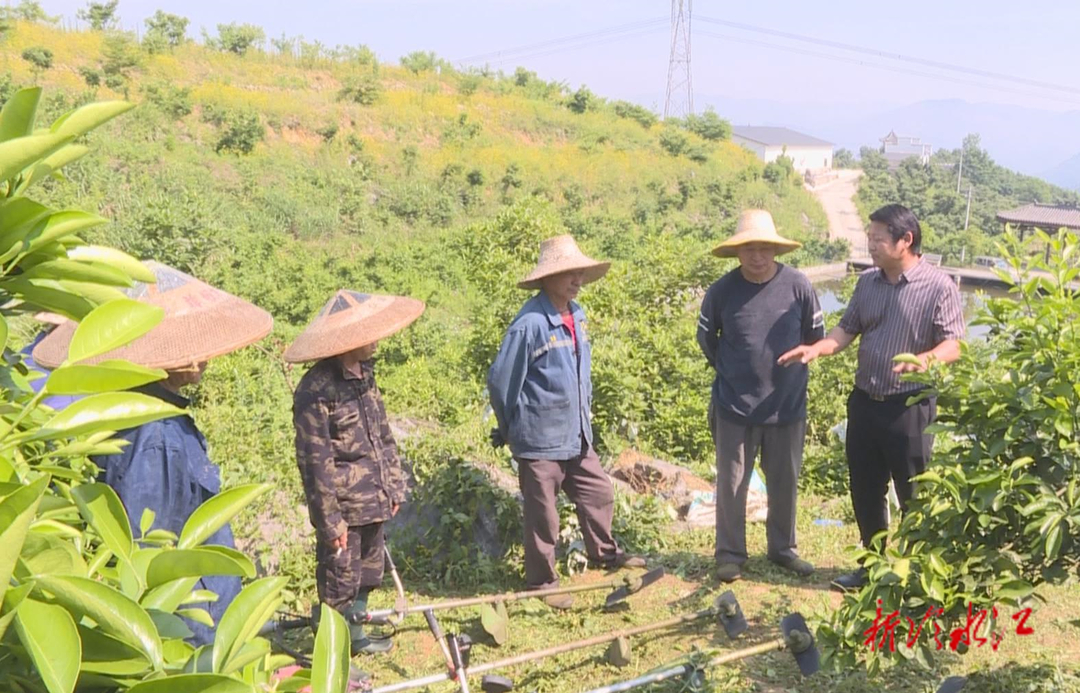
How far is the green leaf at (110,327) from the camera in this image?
887mm

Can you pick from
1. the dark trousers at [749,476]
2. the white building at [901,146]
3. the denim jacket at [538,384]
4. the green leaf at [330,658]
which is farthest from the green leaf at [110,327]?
the white building at [901,146]

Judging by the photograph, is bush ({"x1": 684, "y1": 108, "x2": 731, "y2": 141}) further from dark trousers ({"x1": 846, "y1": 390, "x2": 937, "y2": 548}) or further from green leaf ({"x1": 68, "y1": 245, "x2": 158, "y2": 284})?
green leaf ({"x1": 68, "y1": 245, "x2": 158, "y2": 284})

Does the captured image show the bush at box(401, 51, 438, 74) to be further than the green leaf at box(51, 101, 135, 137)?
Yes

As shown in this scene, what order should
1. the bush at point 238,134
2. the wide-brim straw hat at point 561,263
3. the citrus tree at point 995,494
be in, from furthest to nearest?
Result: the bush at point 238,134, the wide-brim straw hat at point 561,263, the citrus tree at point 995,494

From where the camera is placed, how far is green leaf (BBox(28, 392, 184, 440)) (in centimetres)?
88

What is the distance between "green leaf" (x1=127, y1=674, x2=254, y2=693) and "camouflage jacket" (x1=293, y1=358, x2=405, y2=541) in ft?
8.96

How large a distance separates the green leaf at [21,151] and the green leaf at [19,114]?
6 centimetres

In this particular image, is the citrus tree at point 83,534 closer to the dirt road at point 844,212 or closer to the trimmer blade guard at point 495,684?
the trimmer blade guard at point 495,684

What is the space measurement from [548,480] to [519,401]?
1.30 ft

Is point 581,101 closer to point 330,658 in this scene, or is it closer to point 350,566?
point 350,566

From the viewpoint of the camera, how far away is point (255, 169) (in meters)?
20.3

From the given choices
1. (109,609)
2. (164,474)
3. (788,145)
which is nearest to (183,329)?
(164,474)

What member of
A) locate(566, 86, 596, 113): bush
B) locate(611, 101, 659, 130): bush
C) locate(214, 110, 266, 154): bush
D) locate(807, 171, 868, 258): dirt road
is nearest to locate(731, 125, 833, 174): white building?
locate(807, 171, 868, 258): dirt road

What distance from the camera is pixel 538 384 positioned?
13.3 ft
